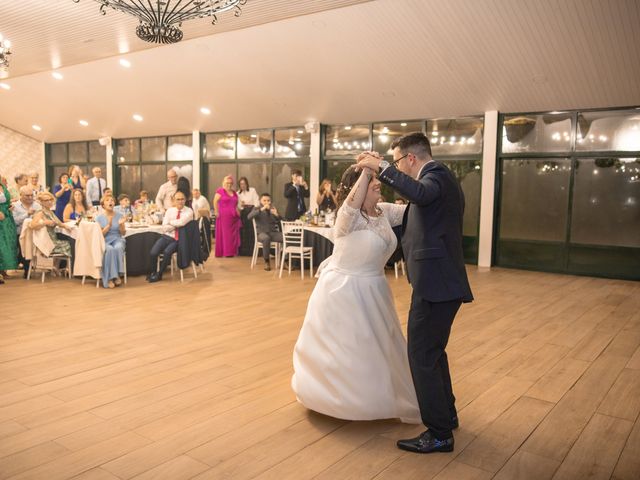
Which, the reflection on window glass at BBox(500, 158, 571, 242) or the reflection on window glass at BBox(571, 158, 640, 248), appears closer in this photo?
the reflection on window glass at BBox(571, 158, 640, 248)

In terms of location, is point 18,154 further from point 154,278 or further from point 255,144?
point 154,278

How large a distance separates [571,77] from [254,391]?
6740 mm

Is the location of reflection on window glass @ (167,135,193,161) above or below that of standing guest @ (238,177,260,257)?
above

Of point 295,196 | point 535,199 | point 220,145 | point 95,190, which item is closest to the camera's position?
point 535,199

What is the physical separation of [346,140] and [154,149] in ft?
19.6

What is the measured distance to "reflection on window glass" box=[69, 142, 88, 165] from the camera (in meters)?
15.8

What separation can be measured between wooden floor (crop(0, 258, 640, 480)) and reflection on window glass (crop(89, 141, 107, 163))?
33.2 ft

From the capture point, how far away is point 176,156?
13.9 meters

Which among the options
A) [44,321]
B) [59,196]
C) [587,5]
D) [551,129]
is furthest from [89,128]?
[587,5]

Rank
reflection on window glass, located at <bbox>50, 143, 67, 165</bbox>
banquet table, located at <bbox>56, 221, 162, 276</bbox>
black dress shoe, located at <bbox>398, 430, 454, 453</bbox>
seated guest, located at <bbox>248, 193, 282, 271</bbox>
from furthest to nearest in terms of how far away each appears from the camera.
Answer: reflection on window glass, located at <bbox>50, 143, 67, 165</bbox> < seated guest, located at <bbox>248, 193, 282, 271</bbox> < banquet table, located at <bbox>56, 221, 162, 276</bbox> < black dress shoe, located at <bbox>398, 430, 454, 453</bbox>

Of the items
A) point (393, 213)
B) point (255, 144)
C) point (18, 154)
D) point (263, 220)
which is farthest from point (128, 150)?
point (393, 213)

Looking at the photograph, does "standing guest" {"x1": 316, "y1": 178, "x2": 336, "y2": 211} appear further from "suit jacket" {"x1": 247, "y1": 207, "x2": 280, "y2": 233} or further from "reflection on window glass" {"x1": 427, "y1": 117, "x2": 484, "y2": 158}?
"reflection on window glass" {"x1": 427, "y1": 117, "x2": 484, "y2": 158}

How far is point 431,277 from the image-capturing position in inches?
102

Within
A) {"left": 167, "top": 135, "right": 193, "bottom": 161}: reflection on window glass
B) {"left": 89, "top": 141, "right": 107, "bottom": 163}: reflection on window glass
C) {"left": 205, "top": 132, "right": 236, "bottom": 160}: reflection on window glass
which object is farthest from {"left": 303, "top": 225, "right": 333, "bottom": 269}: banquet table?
{"left": 89, "top": 141, "right": 107, "bottom": 163}: reflection on window glass
